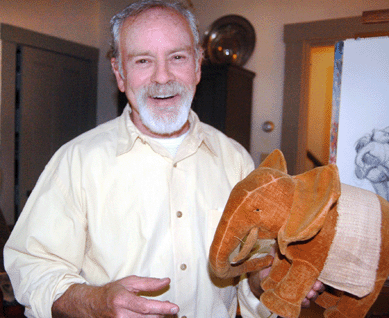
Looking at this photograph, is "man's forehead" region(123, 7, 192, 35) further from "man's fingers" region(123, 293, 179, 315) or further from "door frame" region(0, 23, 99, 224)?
"door frame" region(0, 23, 99, 224)

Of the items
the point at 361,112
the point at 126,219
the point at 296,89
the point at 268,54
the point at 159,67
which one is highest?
the point at 268,54

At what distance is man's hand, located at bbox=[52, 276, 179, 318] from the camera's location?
0.81 m

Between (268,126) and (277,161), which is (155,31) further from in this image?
(268,126)

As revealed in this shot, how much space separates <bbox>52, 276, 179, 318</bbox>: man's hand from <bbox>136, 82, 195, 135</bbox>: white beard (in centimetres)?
52

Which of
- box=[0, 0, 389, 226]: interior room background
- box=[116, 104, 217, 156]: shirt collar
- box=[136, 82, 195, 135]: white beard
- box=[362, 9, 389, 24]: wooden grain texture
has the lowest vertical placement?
box=[116, 104, 217, 156]: shirt collar

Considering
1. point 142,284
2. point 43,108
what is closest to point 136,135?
point 142,284

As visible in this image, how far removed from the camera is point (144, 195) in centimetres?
117

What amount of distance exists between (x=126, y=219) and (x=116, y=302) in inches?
13.7

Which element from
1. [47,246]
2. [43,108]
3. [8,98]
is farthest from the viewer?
[43,108]

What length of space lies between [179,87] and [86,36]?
3497mm

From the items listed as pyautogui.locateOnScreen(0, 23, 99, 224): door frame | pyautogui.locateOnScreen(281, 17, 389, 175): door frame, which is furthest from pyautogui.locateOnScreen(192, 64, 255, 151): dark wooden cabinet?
pyautogui.locateOnScreen(0, 23, 99, 224): door frame

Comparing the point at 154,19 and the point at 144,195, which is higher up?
the point at 154,19

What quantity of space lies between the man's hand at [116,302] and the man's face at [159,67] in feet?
1.74

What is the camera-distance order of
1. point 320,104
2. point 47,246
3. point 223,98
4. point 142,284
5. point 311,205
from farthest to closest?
point 320,104
point 223,98
point 47,246
point 142,284
point 311,205
